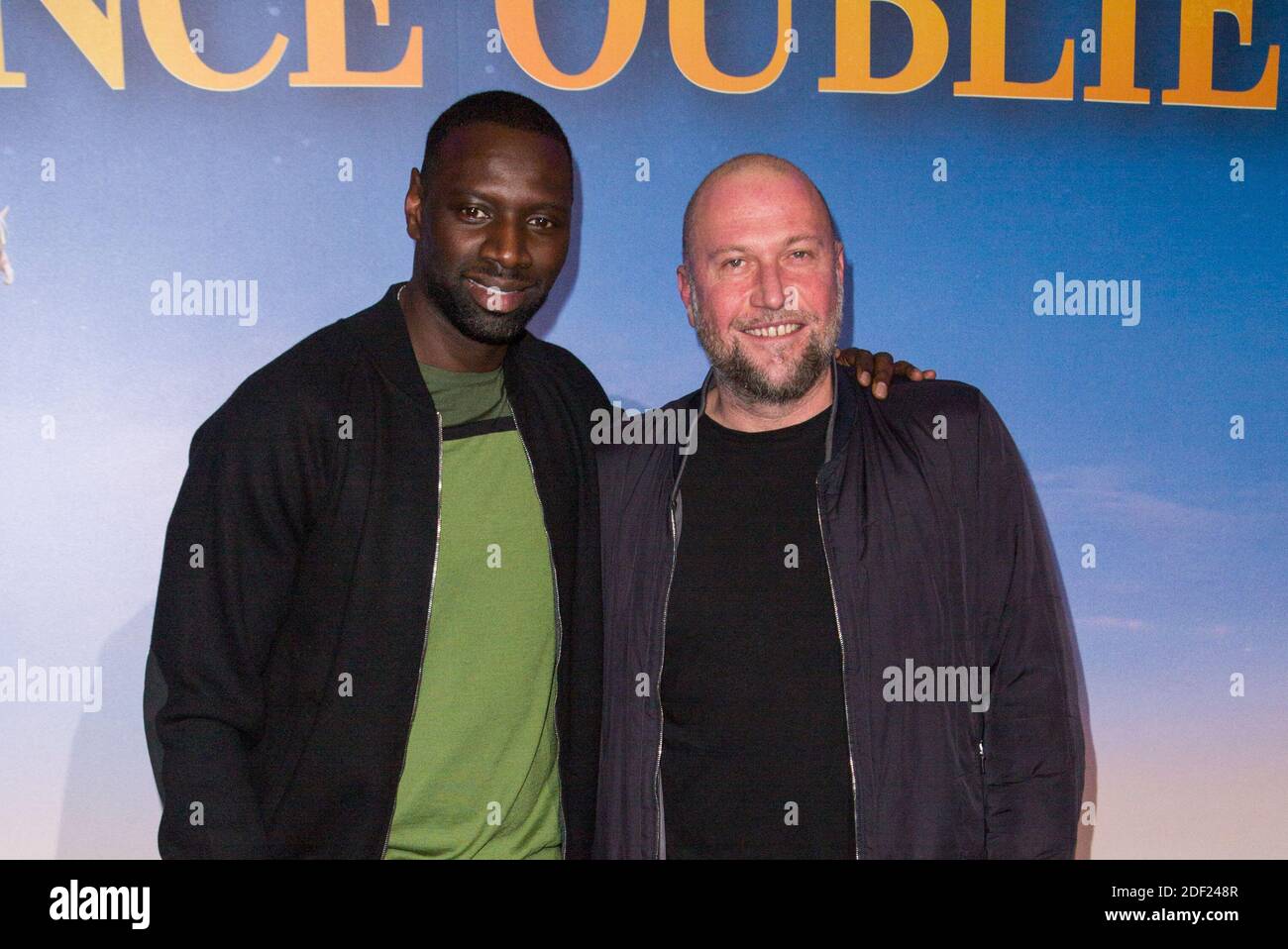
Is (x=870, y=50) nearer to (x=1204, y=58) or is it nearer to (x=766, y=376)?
(x=1204, y=58)

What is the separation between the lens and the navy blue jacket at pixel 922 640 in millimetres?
2135

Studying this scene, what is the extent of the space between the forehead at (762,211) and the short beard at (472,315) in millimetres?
439

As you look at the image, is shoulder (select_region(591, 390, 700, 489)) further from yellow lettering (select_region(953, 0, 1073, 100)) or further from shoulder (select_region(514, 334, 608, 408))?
yellow lettering (select_region(953, 0, 1073, 100))

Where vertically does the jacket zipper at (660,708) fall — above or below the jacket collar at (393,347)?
below

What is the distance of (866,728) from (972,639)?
312 millimetres

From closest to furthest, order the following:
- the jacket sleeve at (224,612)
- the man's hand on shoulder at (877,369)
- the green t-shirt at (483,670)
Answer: the jacket sleeve at (224,612) < the green t-shirt at (483,670) < the man's hand on shoulder at (877,369)

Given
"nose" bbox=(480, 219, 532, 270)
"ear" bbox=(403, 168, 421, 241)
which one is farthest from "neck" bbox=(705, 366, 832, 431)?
"ear" bbox=(403, 168, 421, 241)

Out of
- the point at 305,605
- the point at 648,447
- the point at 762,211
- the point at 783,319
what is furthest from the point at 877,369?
the point at 305,605

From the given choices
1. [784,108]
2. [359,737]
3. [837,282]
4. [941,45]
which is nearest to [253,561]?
[359,737]

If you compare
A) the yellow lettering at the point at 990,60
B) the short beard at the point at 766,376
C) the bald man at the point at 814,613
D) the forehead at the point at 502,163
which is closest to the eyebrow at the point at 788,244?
the bald man at the point at 814,613

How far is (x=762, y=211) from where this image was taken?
90.8 inches

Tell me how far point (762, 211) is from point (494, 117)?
620mm

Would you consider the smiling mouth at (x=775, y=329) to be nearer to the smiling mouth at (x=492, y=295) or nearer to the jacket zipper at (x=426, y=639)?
the smiling mouth at (x=492, y=295)

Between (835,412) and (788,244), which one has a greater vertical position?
(788,244)
